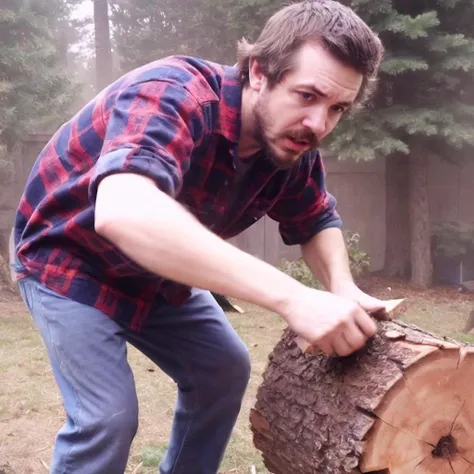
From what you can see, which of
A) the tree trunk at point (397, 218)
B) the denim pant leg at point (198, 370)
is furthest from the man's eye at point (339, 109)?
the tree trunk at point (397, 218)

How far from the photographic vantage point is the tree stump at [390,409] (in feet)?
5.94

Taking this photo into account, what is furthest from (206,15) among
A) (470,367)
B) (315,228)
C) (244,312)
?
(470,367)

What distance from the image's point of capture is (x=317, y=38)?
1.77m

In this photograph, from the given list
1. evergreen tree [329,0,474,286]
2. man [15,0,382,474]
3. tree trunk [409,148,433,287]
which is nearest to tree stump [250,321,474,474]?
man [15,0,382,474]

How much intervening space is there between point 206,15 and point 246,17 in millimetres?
2352

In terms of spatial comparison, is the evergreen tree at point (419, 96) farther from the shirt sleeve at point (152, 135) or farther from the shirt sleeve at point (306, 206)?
the shirt sleeve at point (152, 135)

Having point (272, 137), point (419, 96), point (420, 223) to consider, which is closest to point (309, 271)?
point (420, 223)

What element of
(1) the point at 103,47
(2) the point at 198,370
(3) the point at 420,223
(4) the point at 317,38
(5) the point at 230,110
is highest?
(4) the point at 317,38

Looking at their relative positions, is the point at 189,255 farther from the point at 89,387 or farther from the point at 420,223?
the point at 420,223

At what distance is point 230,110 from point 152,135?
0.43 metres

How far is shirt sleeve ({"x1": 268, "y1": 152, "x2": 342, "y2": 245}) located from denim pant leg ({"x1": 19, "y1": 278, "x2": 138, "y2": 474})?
2.94ft

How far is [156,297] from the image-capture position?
7.36 feet

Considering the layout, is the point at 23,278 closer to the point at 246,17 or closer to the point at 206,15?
the point at 246,17

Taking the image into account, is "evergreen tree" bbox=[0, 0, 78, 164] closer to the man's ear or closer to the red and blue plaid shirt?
the red and blue plaid shirt
